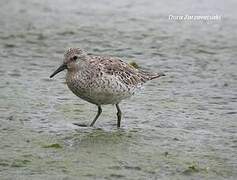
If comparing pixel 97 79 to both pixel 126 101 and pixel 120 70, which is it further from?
pixel 126 101

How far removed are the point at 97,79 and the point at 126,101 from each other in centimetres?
153

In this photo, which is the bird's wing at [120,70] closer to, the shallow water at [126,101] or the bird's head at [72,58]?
the bird's head at [72,58]

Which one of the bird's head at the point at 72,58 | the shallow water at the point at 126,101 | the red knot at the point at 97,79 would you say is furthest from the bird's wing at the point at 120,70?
the shallow water at the point at 126,101

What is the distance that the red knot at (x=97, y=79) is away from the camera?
29.6 feet

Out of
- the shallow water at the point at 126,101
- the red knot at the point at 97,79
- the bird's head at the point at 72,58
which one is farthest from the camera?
the bird's head at the point at 72,58

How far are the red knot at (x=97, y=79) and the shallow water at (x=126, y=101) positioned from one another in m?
0.39

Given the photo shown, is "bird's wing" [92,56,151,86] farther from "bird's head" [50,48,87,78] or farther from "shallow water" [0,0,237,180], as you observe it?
"shallow water" [0,0,237,180]

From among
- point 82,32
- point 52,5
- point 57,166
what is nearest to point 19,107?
point 57,166

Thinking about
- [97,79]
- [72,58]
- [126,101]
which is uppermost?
[72,58]

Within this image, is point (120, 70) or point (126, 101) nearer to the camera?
point (120, 70)

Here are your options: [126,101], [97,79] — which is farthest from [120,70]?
[126,101]

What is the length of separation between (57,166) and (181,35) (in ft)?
22.4

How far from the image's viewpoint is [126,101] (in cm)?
1049

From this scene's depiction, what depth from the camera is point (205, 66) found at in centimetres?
1215
